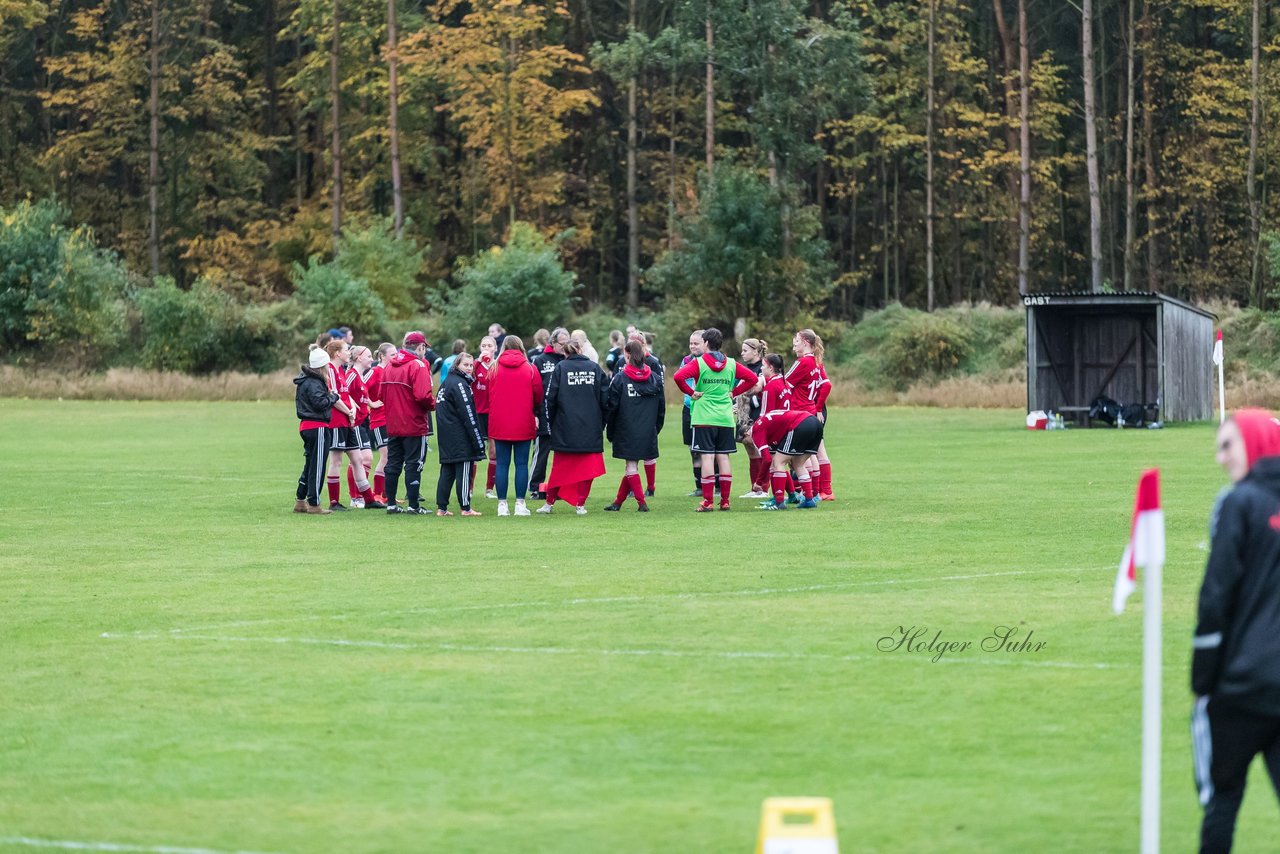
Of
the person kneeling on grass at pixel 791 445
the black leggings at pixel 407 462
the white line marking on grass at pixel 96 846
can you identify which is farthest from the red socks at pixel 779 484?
the white line marking on grass at pixel 96 846

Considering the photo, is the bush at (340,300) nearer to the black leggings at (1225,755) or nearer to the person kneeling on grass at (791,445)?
the person kneeling on grass at (791,445)

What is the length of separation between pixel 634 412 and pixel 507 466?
4.69ft

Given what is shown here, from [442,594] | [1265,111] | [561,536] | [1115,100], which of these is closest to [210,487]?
[561,536]

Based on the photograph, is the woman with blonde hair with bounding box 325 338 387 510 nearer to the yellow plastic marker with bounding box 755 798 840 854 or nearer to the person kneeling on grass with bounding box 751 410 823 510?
the person kneeling on grass with bounding box 751 410 823 510

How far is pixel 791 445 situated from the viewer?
1880 centimetres

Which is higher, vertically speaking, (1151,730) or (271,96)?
(271,96)

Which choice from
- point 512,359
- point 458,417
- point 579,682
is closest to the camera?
point 579,682

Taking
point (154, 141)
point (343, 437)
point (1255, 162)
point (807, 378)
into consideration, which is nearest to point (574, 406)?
point (807, 378)

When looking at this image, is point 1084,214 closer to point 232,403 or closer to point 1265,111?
point 1265,111

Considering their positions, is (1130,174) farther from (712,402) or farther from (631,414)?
(631,414)

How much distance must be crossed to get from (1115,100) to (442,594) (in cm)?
5836

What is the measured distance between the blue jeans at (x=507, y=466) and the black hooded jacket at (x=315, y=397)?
1.82 m

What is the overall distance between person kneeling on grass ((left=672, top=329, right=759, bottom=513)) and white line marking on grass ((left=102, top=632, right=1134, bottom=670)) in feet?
27.8

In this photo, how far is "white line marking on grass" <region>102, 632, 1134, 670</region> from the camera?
9.65 metres
